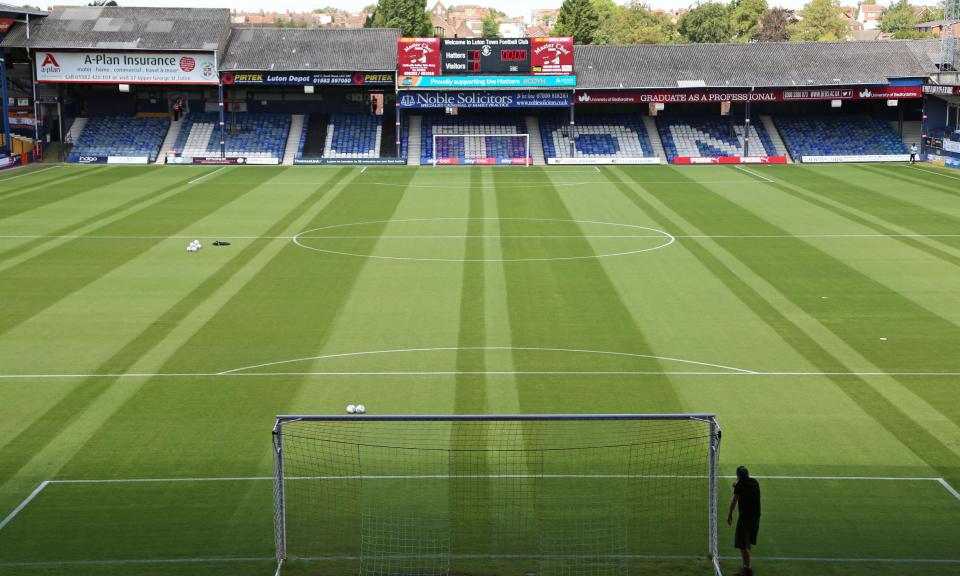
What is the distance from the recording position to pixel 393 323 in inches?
1257

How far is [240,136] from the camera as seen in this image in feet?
264

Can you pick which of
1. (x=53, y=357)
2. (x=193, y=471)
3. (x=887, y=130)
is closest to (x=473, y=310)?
(x=53, y=357)

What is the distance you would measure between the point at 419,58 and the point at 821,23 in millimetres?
127708

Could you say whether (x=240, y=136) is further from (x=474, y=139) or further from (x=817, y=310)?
(x=817, y=310)

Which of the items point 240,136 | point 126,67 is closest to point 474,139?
point 240,136

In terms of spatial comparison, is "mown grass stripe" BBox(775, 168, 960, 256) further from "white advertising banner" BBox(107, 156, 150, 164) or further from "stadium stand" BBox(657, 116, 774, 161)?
"white advertising banner" BBox(107, 156, 150, 164)

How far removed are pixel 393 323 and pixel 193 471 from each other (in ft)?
38.8

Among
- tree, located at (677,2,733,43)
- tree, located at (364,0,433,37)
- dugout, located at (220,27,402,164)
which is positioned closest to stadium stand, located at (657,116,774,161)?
dugout, located at (220,27,402,164)

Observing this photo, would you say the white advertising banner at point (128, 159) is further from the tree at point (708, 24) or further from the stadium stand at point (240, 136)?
the tree at point (708, 24)

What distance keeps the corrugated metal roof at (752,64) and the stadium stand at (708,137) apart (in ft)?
12.1

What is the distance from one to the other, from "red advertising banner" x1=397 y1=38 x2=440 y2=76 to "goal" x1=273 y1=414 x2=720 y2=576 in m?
58.0

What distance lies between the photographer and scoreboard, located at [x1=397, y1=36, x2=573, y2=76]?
258 ft

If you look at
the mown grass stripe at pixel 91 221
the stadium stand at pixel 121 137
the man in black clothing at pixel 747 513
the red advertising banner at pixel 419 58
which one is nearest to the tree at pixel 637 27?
the red advertising banner at pixel 419 58

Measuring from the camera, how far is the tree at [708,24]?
528 feet
